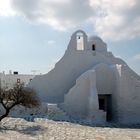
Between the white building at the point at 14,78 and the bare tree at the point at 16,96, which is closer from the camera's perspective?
the bare tree at the point at 16,96

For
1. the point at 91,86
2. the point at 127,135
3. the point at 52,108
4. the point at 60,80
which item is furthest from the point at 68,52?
the point at 127,135

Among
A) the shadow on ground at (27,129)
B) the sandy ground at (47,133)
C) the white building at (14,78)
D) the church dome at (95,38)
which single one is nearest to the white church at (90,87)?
the church dome at (95,38)

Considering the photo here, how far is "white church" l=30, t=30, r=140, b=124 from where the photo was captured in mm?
24922

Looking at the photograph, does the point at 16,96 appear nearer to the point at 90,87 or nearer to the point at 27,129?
the point at 27,129

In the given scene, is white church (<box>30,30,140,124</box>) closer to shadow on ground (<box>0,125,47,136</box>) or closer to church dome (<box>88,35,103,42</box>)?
church dome (<box>88,35,103,42</box>)

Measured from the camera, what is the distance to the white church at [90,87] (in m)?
24.9

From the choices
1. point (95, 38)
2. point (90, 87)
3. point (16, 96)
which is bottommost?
point (16, 96)

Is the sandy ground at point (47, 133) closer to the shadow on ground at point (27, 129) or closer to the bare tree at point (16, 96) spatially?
the shadow on ground at point (27, 129)

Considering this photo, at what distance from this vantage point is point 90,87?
81.5 feet

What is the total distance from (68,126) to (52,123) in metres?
1.32

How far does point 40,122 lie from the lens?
20.8 m

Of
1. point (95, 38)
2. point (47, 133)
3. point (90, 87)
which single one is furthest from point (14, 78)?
point (47, 133)

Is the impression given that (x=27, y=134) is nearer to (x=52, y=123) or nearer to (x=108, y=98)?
(x=52, y=123)

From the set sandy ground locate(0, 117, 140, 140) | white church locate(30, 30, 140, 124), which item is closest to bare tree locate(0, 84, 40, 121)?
sandy ground locate(0, 117, 140, 140)
